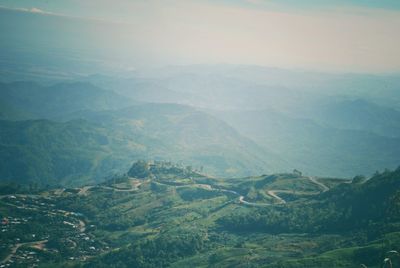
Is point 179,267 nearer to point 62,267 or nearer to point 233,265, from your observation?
point 233,265

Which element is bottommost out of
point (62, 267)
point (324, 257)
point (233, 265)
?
point (62, 267)

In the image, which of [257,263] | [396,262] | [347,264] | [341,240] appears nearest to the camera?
[396,262]

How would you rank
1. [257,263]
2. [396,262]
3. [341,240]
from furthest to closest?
[341,240] → [257,263] → [396,262]

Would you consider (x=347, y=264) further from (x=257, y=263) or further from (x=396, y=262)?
(x=257, y=263)

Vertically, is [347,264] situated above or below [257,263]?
above

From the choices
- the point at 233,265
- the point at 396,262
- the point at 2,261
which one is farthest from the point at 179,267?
the point at 396,262

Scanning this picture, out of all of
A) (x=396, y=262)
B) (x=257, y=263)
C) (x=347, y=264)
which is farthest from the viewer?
(x=257, y=263)

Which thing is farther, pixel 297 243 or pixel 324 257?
pixel 297 243

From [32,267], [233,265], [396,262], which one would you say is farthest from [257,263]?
[32,267]

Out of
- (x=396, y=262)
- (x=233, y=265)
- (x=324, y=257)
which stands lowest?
(x=233, y=265)
